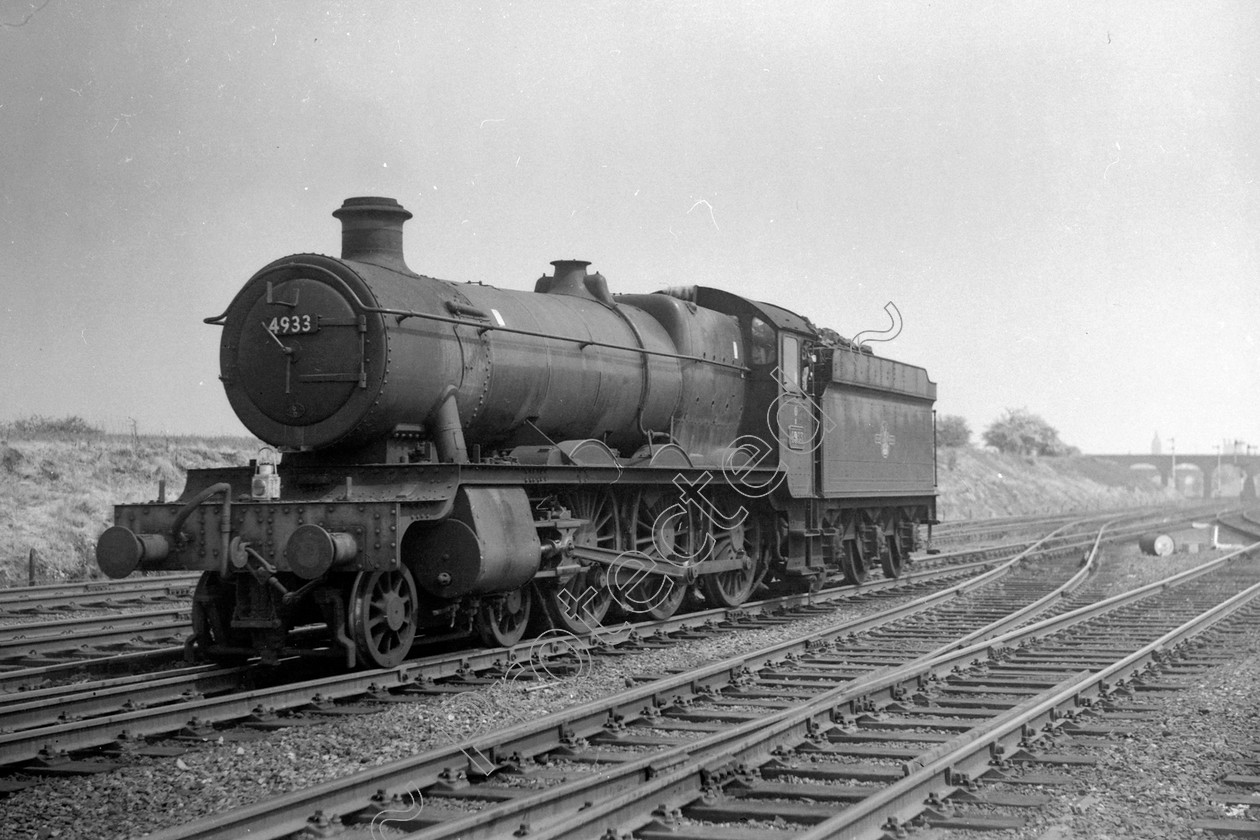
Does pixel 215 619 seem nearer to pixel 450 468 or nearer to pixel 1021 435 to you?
pixel 450 468

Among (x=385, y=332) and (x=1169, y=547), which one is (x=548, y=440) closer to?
(x=385, y=332)

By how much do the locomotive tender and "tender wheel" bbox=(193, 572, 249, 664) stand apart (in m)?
0.02

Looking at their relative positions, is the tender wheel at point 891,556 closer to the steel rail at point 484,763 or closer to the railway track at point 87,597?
the steel rail at point 484,763

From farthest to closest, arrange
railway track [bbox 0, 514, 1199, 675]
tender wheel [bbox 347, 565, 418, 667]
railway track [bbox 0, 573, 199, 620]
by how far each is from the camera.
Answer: railway track [bbox 0, 573, 199, 620] → railway track [bbox 0, 514, 1199, 675] → tender wheel [bbox 347, 565, 418, 667]

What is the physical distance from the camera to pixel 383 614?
9.32 meters

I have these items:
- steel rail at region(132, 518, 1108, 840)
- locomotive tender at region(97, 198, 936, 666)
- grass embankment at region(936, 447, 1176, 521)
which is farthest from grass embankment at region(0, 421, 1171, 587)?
grass embankment at region(936, 447, 1176, 521)

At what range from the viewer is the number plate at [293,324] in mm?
9609

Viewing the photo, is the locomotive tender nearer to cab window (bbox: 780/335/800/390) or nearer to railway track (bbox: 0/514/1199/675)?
cab window (bbox: 780/335/800/390)

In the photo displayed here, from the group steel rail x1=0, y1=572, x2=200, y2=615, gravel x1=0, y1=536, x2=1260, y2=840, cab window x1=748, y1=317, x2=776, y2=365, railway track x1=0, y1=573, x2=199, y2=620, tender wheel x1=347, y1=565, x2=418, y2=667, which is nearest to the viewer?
gravel x1=0, y1=536, x2=1260, y2=840

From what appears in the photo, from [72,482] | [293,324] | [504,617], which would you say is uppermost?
[293,324]

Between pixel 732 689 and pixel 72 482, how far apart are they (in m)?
18.9

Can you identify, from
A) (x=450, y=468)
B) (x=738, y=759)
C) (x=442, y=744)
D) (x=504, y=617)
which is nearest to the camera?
Result: (x=738, y=759)

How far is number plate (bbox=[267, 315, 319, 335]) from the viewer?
31.5 feet

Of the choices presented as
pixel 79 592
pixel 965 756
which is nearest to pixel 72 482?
pixel 79 592
